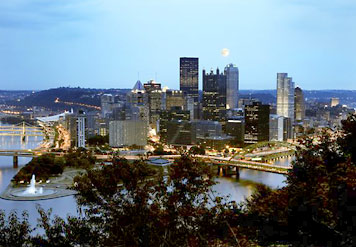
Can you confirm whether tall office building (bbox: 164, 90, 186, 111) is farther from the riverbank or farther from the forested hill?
the riverbank

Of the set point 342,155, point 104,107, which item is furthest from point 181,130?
point 342,155

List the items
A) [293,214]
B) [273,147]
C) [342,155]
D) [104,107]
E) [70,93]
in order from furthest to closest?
[70,93] → [104,107] → [273,147] → [342,155] → [293,214]

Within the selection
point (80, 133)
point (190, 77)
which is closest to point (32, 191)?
point (80, 133)

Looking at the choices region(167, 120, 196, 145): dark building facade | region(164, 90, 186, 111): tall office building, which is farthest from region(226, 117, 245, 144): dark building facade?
region(164, 90, 186, 111): tall office building

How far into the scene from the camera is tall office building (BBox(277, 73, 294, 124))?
37881 millimetres

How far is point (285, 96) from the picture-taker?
1518 inches

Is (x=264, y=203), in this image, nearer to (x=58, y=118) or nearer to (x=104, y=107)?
(x=58, y=118)

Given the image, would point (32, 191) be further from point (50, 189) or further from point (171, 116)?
point (171, 116)

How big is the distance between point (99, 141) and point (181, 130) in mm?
4632

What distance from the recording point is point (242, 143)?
2419cm

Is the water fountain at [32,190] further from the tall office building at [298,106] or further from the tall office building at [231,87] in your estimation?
the tall office building at [231,87]

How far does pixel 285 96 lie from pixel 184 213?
36539mm

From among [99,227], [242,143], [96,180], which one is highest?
[96,180]

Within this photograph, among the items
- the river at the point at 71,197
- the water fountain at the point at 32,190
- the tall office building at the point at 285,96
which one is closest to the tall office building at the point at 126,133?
the river at the point at 71,197
